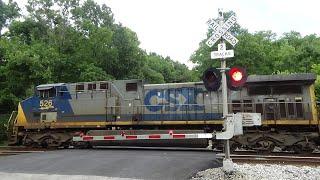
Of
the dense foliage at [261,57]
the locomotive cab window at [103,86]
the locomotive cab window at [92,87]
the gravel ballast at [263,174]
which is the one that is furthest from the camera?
the dense foliage at [261,57]

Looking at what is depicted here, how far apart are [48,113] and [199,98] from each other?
7.84 metres

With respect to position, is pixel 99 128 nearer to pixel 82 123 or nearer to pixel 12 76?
pixel 82 123

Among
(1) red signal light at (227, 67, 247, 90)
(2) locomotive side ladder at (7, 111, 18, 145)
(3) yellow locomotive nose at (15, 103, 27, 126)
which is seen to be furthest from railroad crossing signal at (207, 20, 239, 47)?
A: (2) locomotive side ladder at (7, 111, 18, 145)

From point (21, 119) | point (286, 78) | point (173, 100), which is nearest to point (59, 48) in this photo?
point (21, 119)

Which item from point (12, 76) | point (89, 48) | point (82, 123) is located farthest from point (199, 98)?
point (89, 48)

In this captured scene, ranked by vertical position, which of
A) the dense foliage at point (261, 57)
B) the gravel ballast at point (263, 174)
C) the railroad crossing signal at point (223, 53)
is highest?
the dense foliage at point (261, 57)

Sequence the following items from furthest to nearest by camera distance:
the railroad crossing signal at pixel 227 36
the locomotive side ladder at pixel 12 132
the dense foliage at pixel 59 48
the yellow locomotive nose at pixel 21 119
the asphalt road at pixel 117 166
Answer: the dense foliage at pixel 59 48 → the yellow locomotive nose at pixel 21 119 → the locomotive side ladder at pixel 12 132 → the asphalt road at pixel 117 166 → the railroad crossing signal at pixel 227 36

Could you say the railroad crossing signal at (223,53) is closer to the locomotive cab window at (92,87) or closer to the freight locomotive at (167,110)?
the freight locomotive at (167,110)

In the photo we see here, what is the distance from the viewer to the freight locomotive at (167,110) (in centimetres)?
1578

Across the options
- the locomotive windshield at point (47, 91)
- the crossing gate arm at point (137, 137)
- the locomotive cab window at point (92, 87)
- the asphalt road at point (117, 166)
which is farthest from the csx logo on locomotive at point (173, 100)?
the asphalt road at point (117, 166)

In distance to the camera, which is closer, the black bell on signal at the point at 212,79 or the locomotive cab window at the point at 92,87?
the black bell on signal at the point at 212,79

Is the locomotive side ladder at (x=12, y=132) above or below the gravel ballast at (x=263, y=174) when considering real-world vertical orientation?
above

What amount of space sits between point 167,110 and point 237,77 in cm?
885

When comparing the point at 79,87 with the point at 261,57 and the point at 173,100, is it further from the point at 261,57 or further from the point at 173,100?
the point at 261,57
